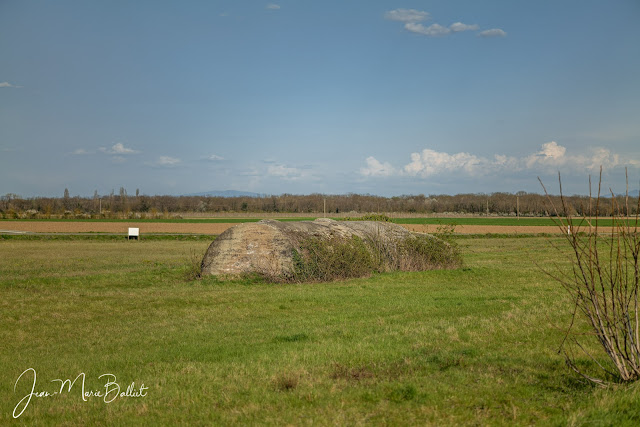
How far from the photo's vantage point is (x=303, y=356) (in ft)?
26.5

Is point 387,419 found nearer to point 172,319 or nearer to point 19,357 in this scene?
point 19,357

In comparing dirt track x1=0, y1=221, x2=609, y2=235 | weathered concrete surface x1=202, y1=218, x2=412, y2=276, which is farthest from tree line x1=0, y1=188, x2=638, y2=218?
weathered concrete surface x1=202, y1=218, x2=412, y2=276

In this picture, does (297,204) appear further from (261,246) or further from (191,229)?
(261,246)

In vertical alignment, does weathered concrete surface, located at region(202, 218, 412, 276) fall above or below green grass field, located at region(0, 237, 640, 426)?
above

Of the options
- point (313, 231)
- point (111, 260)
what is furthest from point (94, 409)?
point (111, 260)

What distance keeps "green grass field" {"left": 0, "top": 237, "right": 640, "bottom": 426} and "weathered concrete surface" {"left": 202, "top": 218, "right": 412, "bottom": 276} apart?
1.98 meters

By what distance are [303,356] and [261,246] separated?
34.9 ft

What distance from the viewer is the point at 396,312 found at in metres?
12.1

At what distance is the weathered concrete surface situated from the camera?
1811 centimetres

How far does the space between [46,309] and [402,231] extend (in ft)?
43.8

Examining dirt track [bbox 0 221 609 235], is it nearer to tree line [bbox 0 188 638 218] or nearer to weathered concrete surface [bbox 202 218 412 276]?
weathered concrete surface [bbox 202 218 412 276]

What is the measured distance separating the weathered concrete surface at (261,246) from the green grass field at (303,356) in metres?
1.98

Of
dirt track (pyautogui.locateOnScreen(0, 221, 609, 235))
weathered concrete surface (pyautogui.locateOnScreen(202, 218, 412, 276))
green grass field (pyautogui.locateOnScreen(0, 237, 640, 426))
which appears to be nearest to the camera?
green grass field (pyautogui.locateOnScreen(0, 237, 640, 426))

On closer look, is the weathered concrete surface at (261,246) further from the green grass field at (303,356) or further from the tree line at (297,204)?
the tree line at (297,204)
